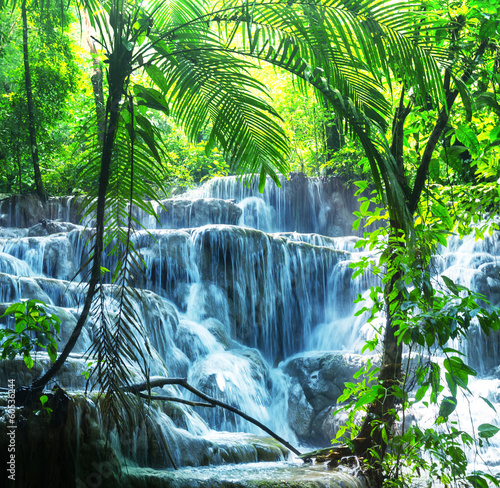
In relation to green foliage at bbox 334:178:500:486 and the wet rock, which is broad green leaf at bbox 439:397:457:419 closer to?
green foliage at bbox 334:178:500:486

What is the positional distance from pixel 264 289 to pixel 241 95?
9.91m

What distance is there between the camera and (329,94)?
8.86 feet

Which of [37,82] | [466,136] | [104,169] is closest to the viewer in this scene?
[104,169]

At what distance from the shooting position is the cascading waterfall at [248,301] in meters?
9.44

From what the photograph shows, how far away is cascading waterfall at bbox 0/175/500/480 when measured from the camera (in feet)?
31.0

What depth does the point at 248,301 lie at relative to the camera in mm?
12656

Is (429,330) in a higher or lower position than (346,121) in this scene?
lower

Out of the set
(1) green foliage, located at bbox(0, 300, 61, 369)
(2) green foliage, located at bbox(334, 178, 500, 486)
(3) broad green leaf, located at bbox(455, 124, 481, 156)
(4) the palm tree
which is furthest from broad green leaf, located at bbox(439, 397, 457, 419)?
(1) green foliage, located at bbox(0, 300, 61, 369)

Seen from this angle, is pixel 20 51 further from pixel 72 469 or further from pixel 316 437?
pixel 72 469

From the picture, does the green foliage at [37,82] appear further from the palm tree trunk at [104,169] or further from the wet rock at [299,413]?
the palm tree trunk at [104,169]

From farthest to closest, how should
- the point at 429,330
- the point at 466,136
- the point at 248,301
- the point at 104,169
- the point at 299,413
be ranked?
the point at 248,301 < the point at 299,413 < the point at 466,136 < the point at 429,330 < the point at 104,169

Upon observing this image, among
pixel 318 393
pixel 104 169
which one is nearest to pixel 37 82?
pixel 318 393

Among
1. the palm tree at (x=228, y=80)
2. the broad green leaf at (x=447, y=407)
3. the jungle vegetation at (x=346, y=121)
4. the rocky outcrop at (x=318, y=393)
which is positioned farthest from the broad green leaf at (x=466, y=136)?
the rocky outcrop at (x=318, y=393)

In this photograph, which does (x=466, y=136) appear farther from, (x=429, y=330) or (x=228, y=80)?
(x=228, y=80)
